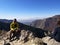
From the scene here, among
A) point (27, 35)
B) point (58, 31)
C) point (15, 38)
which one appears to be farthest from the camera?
point (15, 38)

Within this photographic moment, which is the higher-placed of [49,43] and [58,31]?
[58,31]

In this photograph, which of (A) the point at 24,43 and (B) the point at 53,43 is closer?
(B) the point at 53,43

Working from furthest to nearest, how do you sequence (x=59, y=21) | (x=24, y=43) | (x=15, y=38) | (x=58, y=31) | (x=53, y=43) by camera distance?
(x=15, y=38), (x=24, y=43), (x=53, y=43), (x=58, y=31), (x=59, y=21)

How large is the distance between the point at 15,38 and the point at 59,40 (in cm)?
927

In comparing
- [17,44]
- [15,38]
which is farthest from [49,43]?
[15,38]

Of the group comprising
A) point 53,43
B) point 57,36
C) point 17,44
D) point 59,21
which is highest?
point 59,21

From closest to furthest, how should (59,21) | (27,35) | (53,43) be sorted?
(59,21) → (53,43) → (27,35)

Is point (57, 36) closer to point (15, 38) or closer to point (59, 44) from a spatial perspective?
point (59, 44)

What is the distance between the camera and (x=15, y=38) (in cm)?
2077

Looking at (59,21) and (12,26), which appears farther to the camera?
Answer: (12,26)

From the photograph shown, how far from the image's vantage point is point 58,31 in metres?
13.1

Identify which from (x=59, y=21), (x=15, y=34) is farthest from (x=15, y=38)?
(x=59, y=21)

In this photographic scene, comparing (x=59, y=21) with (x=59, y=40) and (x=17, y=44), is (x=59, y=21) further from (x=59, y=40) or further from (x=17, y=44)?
(x=17, y=44)

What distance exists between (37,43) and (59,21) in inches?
187
